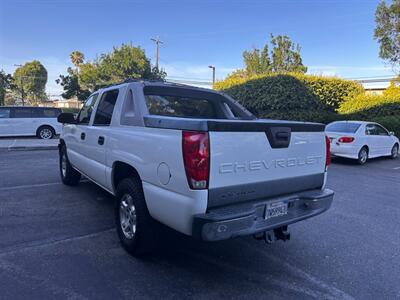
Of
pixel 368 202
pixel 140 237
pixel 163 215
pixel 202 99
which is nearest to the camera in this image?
pixel 163 215

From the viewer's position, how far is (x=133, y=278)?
117 inches

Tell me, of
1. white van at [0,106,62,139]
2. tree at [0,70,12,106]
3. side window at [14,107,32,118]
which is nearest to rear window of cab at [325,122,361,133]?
white van at [0,106,62,139]

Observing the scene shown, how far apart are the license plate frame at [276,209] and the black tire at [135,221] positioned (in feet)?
3.71

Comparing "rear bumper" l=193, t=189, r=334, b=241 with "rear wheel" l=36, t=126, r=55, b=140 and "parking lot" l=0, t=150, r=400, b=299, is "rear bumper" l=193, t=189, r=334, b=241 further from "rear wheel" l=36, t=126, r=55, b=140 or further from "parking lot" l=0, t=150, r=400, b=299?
"rear wheel" l=36, t=126, r=55, b=140

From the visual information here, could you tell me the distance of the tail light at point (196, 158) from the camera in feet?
8.29

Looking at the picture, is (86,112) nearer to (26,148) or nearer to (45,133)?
(26,148)

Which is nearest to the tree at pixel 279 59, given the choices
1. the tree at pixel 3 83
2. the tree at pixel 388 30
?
the tree at pixel 388 30

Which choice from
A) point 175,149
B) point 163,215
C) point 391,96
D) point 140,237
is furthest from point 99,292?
point 391,96

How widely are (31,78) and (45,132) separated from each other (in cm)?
5758

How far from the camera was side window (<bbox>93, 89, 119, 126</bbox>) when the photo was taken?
4224 mm

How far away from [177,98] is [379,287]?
317 centimetres

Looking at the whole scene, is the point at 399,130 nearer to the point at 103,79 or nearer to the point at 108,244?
the point at 108,244

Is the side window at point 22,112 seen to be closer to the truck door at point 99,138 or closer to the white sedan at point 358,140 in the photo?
the truck door at point 99,138

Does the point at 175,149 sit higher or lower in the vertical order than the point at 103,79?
lower
